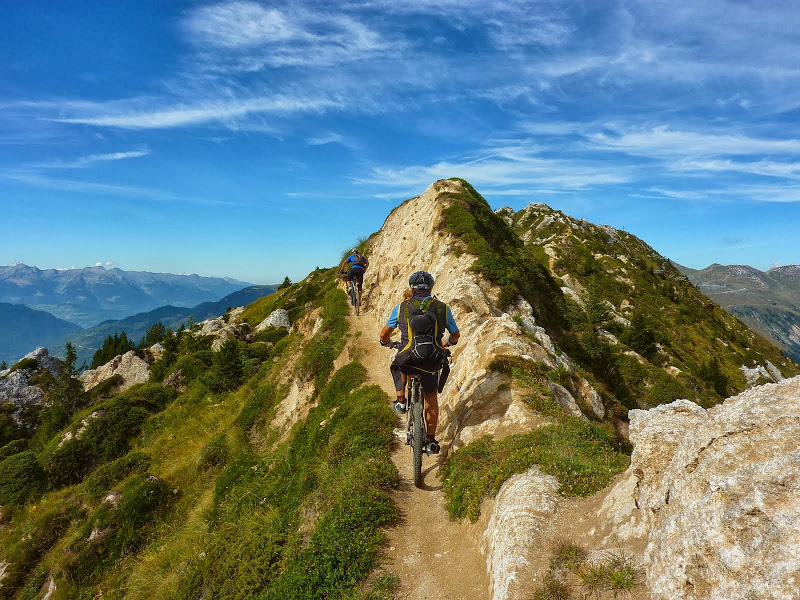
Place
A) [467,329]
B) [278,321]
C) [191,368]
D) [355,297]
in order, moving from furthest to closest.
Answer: [278,321] < [191,368] < [355,297] < [467,329]

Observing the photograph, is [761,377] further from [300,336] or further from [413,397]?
[413,397]

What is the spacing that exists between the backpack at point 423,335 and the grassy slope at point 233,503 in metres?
3.21

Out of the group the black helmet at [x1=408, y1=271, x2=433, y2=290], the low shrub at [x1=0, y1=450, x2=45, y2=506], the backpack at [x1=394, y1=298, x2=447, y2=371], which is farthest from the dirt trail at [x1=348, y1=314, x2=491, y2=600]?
the low shrub at [x1=0, y1=450, x2=45, y2=506]

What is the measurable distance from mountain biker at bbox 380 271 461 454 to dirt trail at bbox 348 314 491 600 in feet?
4.16

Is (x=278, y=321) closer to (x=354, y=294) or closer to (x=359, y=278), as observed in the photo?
(x=354, y=294)

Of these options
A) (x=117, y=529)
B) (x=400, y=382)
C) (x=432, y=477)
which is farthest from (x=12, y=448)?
(x=400, y=382)

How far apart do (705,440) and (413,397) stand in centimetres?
614

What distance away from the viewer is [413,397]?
9.80 metres

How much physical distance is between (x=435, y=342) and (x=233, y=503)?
9.63 metres

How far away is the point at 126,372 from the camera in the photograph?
56688 mm

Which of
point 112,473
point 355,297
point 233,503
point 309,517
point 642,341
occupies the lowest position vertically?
point 112,473

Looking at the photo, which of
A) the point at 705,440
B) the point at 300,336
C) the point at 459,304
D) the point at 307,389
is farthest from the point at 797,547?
the point at 300,336

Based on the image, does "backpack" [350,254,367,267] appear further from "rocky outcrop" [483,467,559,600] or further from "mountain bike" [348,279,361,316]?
"rocky outcrop" [483,467,559,600]

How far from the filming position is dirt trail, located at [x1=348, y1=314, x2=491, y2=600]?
6961 mm
